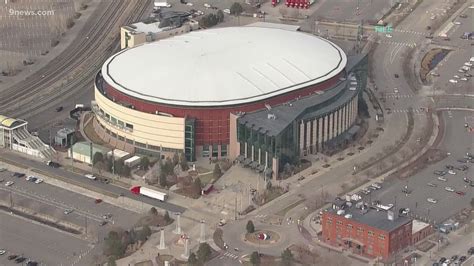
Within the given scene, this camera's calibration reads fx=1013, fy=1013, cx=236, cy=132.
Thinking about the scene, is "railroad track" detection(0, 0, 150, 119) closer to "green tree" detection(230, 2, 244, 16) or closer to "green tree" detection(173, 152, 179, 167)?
"green tree" detection(230, 2, 244, 16)

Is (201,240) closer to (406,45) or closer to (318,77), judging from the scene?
(318,77)

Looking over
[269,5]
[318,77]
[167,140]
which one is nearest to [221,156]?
[167,140]

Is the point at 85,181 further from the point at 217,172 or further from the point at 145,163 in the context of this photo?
the point at 217,172

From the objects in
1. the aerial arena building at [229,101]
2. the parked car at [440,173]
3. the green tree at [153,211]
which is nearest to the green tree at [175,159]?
the aerial arena building at [229,101]

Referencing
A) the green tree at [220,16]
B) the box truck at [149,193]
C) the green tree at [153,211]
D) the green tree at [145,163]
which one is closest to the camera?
the green tree at [153,211]

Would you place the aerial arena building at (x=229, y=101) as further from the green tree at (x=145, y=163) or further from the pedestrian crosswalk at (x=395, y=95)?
the pedestrian crosswalk at (x=395, y=95)

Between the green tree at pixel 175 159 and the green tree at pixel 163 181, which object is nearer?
the green tree at pixel 163 181

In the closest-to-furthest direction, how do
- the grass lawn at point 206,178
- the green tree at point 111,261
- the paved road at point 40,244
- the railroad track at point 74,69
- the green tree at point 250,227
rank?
the green tree at point 111,261, the paved road at point 40,244, the green tree at point 250,227, the grass lawn at point 206,178, the railroad track at point 74,69

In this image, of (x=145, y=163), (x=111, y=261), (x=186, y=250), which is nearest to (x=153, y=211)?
(x=186, y=250)
